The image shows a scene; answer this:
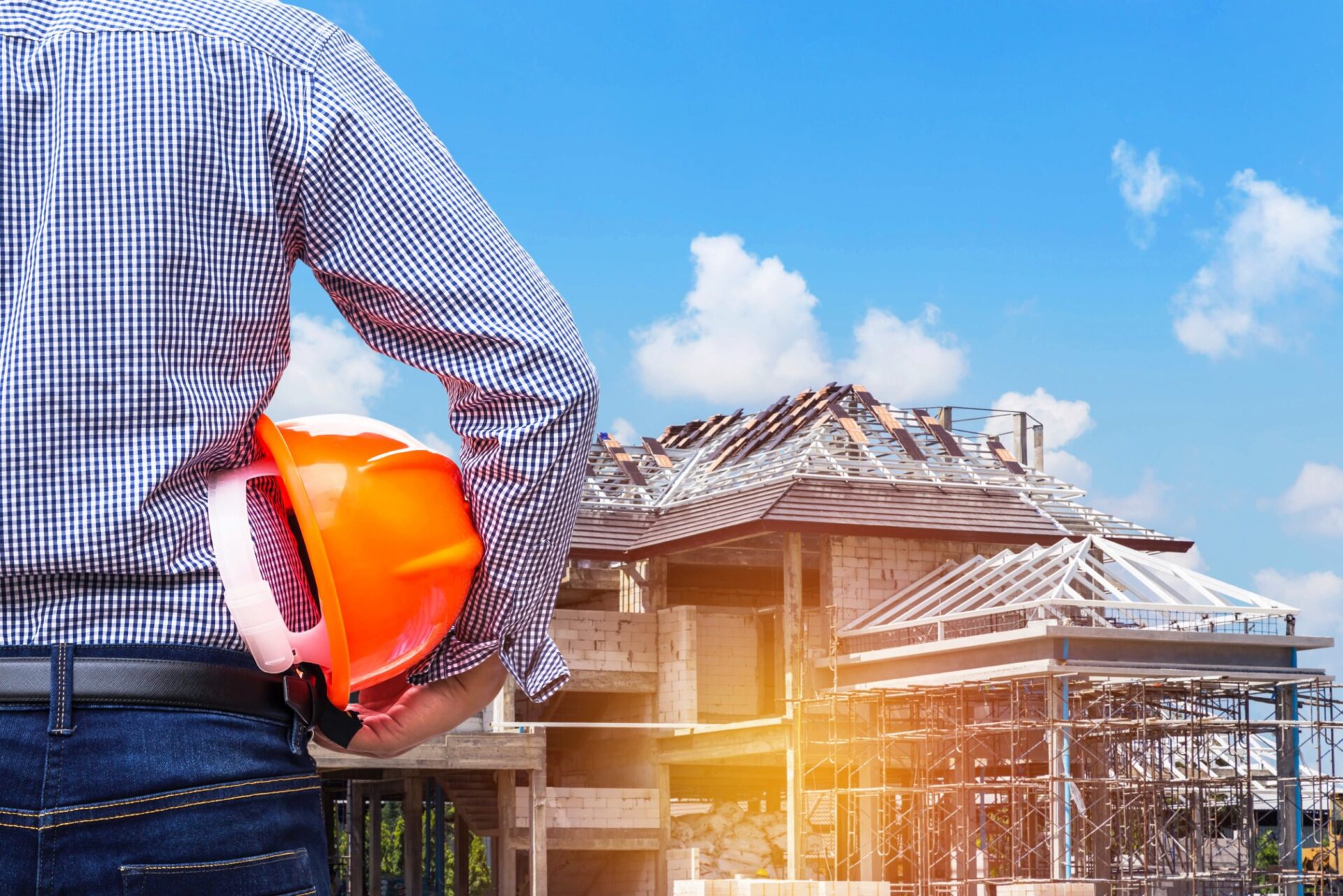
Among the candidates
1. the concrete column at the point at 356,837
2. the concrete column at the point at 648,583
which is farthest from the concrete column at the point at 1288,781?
the concrete column at the point at 356,837

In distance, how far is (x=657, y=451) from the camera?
3881 centimetres

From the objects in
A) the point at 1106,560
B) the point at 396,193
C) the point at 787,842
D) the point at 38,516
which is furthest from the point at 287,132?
the point at 1106,560

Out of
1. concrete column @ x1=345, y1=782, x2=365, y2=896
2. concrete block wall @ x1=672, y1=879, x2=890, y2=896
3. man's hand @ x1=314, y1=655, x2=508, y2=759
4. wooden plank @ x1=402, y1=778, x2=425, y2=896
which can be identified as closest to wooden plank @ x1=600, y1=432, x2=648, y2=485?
wooden plank @ x1=402, y1=778, x2=425, y2=896

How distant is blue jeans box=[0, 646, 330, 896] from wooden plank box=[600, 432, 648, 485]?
34.8 metres

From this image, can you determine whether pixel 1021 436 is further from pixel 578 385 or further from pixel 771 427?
pixel 578 385

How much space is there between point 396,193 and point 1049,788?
26157 mm

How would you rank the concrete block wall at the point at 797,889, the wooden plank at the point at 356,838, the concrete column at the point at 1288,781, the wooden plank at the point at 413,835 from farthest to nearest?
1. the wooden plank at the point at 356,838
2. the wooden plank at the point at 413,835
3. the concrete column at the point at 1288,781
4. the concrete block wall at the point at 797,889

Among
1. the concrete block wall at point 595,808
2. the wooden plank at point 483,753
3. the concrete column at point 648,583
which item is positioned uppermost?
the concrete column at point 648,583

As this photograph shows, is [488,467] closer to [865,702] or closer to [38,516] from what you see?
[38,516]

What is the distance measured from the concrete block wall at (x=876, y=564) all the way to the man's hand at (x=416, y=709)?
96.7 ft

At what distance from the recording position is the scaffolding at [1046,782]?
90.6 ft

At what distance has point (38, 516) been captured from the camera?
168 centimetres

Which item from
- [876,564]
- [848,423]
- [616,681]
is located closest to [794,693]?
[876,564]

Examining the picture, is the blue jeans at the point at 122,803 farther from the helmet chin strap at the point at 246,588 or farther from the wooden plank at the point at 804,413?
the wooden plank at the point at 804,413
